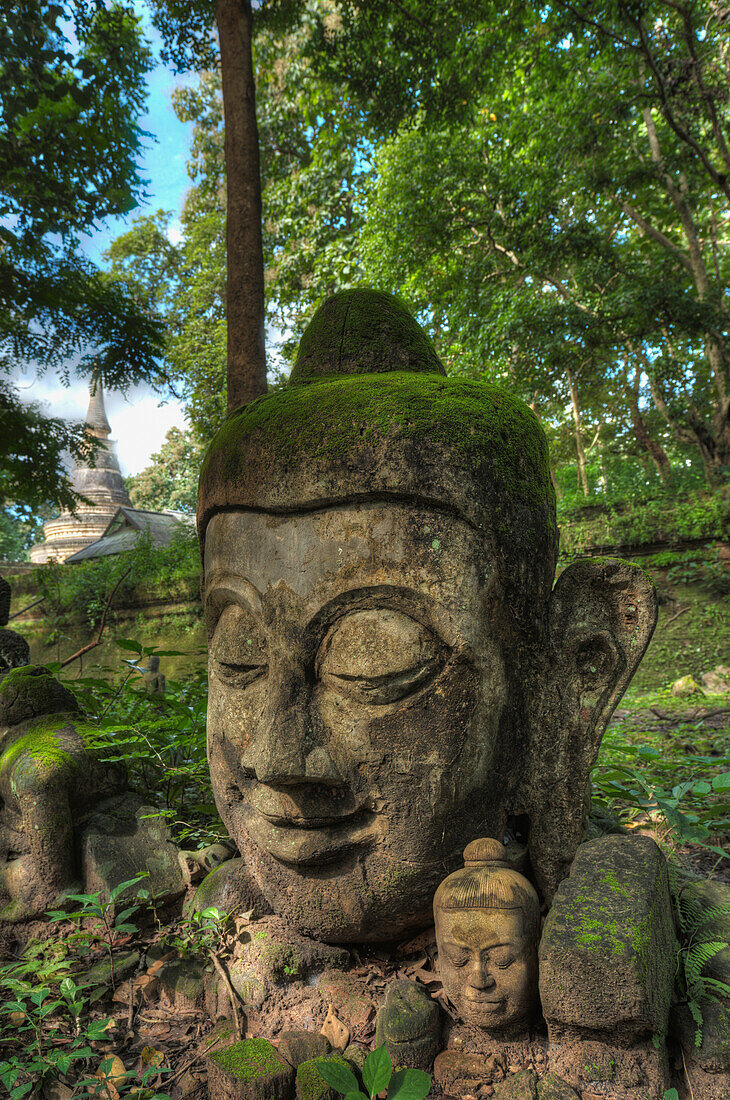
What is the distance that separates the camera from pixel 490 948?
61.0 inches

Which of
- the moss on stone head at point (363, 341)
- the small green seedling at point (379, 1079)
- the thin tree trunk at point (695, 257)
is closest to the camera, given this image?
the small green seedling at point (379, 1079)

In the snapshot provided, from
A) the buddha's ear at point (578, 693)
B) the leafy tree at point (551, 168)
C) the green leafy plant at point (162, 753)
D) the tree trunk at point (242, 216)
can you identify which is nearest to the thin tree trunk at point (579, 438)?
the leafy tree at point (551, 168)

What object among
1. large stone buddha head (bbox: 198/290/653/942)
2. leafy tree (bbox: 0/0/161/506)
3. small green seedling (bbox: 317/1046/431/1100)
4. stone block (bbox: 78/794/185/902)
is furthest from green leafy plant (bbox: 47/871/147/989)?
leafy tree (bbox: 0/0/161/506)

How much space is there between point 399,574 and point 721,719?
5070mm

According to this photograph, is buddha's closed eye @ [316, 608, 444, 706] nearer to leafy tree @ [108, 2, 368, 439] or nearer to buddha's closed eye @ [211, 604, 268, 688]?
buddha's closed eye @ [211, 604, 268, 688]

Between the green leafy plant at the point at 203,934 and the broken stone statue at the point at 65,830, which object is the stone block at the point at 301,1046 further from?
the broken stone statue at the point at 65,830

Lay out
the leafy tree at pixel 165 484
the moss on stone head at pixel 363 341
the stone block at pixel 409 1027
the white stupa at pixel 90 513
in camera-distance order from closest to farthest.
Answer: the stone block at pixel 409 1027 → the moss on stone head at pixel 363 341 → the leafy tree at pixel 165 484 → the white stupa at pixel 90 513

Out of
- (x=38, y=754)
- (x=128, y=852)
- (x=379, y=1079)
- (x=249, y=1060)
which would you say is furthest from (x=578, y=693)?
(x=38, y=754)

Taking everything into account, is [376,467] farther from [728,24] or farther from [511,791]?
[728,24]

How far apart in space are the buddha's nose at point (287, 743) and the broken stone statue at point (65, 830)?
950 mm

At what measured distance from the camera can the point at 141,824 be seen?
2.69 metres

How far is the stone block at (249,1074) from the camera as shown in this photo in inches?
61.7

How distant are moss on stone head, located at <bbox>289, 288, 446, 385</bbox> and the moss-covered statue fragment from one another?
5.86ft

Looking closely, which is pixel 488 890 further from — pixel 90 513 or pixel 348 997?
pixel 90 513
